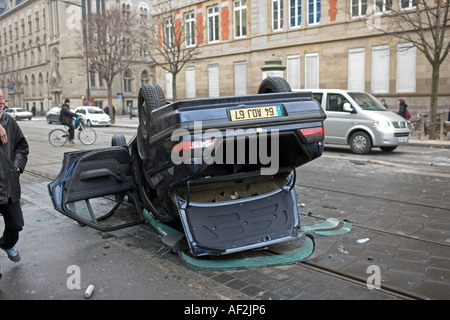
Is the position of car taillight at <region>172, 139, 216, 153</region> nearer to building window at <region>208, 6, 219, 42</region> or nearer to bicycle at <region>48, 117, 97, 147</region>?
bicycle at <region>48, 117, 97, 147</region>

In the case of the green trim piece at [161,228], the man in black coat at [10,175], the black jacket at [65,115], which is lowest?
the green trim piece at [161,228]

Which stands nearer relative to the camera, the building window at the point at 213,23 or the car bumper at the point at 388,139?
the car bumper at the point at 388,139

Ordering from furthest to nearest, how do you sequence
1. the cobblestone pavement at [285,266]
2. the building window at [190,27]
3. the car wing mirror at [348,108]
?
the building window at [190,27], the car wing mirror at [348,108], the cobblestone pavement at [285,266]

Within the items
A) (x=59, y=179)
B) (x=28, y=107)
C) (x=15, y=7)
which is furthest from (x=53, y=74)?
(x=59, y=179)

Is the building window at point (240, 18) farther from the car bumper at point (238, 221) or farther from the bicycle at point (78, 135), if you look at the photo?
the car bumper at point (238, 221)

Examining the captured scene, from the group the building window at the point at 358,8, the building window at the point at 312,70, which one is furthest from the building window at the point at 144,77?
the building window at the point at 358,8

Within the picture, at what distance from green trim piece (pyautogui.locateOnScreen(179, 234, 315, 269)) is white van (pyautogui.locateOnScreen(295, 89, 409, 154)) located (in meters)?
9.15

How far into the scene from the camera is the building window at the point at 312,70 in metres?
27.8

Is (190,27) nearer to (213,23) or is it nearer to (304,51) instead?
(213,23)

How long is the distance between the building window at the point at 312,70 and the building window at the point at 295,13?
246 cm

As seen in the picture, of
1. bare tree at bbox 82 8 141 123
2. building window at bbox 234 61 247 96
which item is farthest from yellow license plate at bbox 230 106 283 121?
bare tree at bbox 82 8 141 123

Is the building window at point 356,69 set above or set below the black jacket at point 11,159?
above

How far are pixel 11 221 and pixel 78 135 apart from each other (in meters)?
13.3

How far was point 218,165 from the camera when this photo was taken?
446 cm
